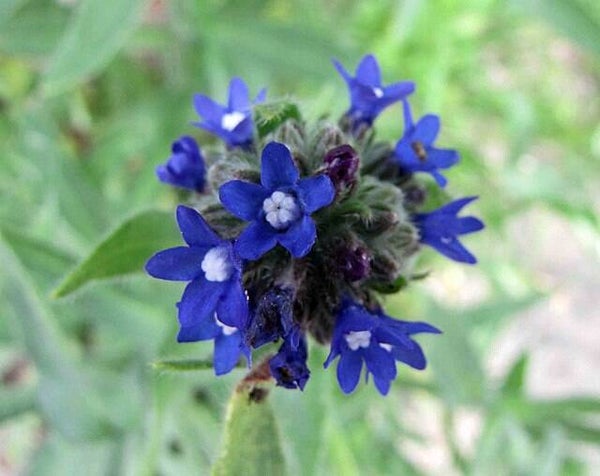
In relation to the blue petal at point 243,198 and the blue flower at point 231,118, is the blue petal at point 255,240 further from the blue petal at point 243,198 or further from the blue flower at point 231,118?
the blue flower at point 231,118

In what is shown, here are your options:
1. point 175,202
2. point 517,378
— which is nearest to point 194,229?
point 175,202

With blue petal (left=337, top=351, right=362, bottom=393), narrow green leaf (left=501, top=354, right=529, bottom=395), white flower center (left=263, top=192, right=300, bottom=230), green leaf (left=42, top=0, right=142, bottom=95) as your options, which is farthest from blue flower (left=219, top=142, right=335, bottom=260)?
narrow green leaf (left=501, top=354, right=529, bottom=395)

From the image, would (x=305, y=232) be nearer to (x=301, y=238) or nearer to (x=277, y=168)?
(x=301, y=238)

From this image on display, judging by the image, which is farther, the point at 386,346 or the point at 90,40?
the point at 90,40

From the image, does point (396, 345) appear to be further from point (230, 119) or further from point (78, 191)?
point (78, 191)

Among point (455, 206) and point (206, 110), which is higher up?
point (455, 206)

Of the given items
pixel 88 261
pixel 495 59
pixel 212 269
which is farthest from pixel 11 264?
pixel 495 59
